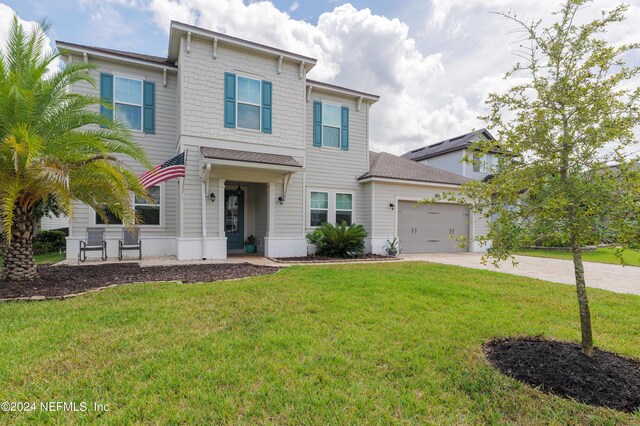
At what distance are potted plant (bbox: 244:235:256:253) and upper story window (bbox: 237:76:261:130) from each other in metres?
4.42

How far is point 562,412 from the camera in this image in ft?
7.50

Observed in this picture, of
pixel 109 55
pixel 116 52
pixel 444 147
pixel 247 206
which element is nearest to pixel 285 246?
pixel 247 206

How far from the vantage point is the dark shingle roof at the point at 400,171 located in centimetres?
1272

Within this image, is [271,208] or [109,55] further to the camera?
[271,208]

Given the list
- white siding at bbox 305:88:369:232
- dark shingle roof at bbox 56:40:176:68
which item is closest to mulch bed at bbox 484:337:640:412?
white siding at bbox 305:88:369:232

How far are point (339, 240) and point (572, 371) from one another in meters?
8.07

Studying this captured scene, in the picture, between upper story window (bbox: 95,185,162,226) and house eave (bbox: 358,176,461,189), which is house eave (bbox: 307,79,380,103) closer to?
house eave (bbox: 358,176,461,189)

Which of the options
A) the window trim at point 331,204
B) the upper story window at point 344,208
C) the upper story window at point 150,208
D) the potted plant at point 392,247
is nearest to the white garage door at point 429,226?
the potted plant at point 392,247

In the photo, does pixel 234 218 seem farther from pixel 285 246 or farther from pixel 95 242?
pixel 95 242

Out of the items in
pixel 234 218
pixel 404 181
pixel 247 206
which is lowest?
pixel 234 218

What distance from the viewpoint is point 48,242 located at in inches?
Answer: 524

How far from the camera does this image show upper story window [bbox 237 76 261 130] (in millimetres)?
10508

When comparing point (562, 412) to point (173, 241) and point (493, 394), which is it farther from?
point (173, 241)

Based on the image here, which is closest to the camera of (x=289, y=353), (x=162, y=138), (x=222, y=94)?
(x=289, y=353)
